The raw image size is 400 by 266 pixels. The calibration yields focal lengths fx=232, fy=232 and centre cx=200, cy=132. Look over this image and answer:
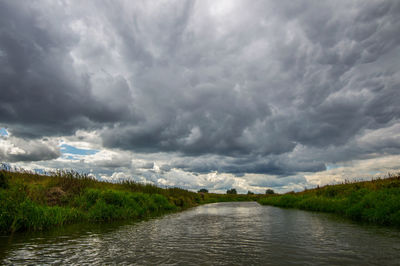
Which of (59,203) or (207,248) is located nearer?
(207,248)

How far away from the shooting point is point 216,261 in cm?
801

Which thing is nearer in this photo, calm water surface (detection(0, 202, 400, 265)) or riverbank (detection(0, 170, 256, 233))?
calm water surface (detection(0, 202, 400, 265))

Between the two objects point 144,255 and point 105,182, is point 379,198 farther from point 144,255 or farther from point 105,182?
point 105,182

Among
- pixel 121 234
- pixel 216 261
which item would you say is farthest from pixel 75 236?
pixel 216 261

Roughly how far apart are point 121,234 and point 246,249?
764 cm

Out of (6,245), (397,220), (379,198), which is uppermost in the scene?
(379,198)

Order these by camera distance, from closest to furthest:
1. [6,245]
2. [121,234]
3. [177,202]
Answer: [6,245], [121,234], [177,202]

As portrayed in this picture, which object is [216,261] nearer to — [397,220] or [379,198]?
[397,220]

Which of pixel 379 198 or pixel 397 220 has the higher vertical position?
pixel 379 198

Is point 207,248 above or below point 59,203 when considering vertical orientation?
below

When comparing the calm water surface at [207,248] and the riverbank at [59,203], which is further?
the riverbank at [59,203]

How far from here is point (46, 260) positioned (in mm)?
8312

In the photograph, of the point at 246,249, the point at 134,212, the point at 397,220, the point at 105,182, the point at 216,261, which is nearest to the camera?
the point at 216,261

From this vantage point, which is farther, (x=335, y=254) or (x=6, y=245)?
(x=6, y=245)
